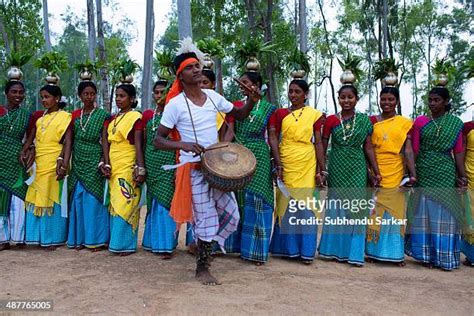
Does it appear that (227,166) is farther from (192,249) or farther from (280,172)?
(192,249)

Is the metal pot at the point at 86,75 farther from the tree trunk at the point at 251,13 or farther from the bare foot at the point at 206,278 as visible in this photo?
the tree trunk at the point at 251,13

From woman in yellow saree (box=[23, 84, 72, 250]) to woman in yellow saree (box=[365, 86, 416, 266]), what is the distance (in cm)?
359

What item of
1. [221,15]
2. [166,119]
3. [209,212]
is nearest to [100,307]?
[209,212]

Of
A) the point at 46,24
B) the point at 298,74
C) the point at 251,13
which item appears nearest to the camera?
the point at 298,74

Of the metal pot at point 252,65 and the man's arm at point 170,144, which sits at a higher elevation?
the metal pot at point 252,65

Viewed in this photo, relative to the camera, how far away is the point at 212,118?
14.5 feet

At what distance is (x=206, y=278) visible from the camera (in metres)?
4.41

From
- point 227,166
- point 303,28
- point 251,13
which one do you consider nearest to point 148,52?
point 251,13

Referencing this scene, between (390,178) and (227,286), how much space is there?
227 cm

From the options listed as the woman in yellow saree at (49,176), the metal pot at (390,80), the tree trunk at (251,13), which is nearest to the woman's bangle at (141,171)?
the woman in yellow saree at (49,176)

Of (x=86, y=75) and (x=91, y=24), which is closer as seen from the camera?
(x=86, y=75)

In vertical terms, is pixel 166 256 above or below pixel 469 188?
below

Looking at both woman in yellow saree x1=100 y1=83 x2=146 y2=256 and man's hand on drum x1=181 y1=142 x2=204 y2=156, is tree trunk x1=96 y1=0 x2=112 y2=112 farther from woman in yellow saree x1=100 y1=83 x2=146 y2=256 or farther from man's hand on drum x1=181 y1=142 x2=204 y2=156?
man's hand on drum x1=181 y1=142 x2=204 y2=156

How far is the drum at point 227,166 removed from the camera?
12.8 feet
